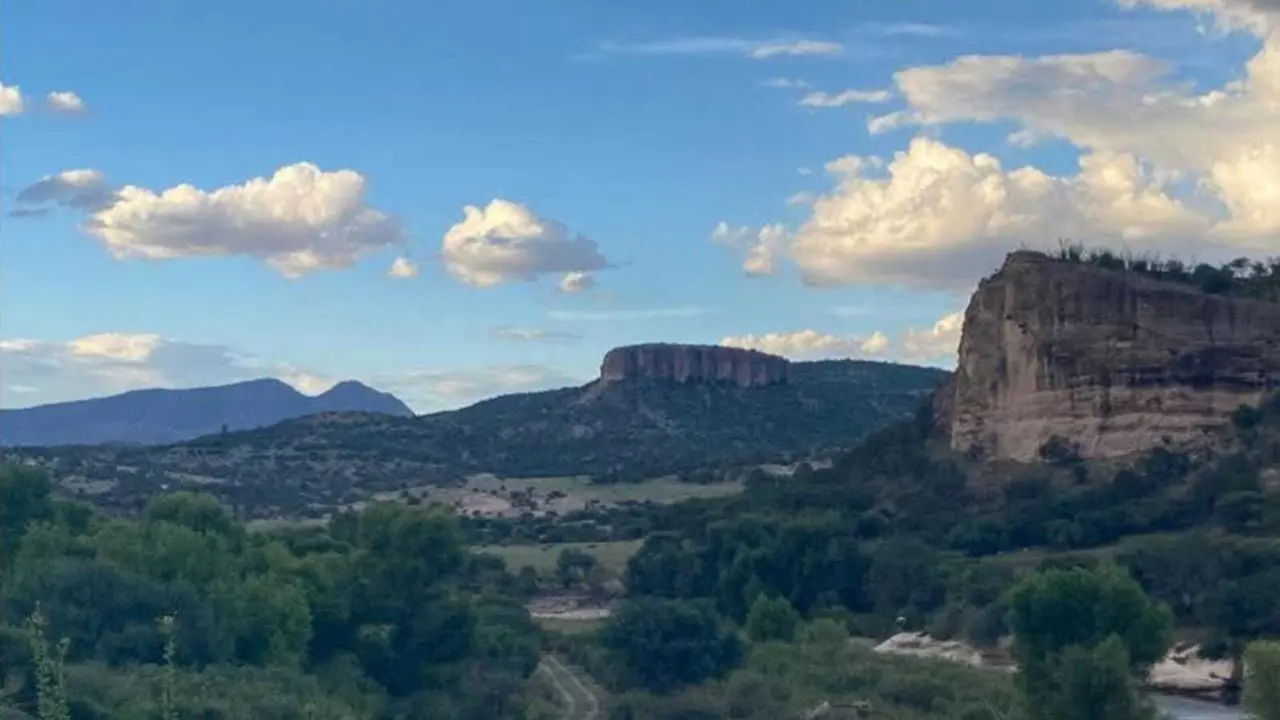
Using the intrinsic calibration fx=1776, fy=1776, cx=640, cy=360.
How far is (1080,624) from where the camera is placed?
4238cm

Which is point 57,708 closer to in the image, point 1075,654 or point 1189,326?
point 1075,654

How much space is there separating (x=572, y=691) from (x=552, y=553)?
34.8 metres

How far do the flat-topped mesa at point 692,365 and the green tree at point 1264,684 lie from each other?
4507 inches

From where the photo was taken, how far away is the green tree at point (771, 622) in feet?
185

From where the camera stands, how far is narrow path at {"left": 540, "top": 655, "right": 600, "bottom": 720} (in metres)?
43.8

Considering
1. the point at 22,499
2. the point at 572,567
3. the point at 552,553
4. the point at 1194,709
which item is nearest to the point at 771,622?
the point at 1194,709

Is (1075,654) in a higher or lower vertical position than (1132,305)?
lower

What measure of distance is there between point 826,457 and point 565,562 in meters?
40.1

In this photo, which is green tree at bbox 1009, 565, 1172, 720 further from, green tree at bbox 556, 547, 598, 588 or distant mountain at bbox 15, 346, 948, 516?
distant mountain at bbox 15, 346, 948, 516

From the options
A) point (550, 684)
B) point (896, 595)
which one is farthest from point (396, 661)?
point (896, 595)

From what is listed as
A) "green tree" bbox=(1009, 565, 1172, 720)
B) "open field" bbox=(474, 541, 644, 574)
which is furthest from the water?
"open field" bbox=(474, 541, 644, 574)

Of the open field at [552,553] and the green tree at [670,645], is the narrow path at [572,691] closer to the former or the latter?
the green tree at [670,645]

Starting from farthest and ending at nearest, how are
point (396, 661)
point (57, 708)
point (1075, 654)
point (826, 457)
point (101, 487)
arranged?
point (826, 457), point (101, 487), point (396, 661), point (1075, 654), point (57, 708)

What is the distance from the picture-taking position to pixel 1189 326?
2881 inches
